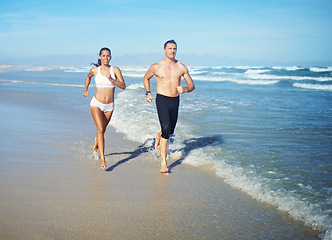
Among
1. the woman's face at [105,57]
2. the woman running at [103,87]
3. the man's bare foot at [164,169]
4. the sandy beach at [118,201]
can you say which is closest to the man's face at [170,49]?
the woman running at [103,87]

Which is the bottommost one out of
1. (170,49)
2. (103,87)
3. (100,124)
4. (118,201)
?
(118,201)

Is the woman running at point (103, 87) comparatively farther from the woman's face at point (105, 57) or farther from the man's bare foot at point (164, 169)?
the man's bare foot at point (164, 169)

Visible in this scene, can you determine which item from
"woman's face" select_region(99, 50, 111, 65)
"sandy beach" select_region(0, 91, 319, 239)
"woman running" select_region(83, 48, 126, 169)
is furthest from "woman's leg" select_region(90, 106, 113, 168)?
"woman's face" select_region(99, 50, 111, 65)

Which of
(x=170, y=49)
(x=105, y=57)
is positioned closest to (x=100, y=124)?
(x=105, y=57)

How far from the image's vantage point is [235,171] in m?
5.00

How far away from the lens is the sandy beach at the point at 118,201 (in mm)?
3174

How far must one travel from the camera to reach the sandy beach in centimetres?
317

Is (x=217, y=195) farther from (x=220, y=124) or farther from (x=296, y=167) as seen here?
(x=220, y=124)

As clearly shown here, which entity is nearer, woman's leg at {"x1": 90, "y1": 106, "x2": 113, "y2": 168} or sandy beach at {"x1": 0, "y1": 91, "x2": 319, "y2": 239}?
sandy beach at {"x1": 0, "y1": 91, "x2": 319, "y2": 239}

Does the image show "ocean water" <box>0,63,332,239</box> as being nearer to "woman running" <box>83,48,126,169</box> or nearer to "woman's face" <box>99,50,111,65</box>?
"woman running" <box>83,48,126,169</box>

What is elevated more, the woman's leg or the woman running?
the woman running

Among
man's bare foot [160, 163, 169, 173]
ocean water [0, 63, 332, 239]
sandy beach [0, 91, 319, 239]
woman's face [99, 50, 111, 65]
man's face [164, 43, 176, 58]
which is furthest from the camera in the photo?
woman's face [99, 50, 111, 65]

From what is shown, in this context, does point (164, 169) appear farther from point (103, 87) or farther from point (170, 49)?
point (170, 49)

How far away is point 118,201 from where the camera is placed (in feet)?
12.7
